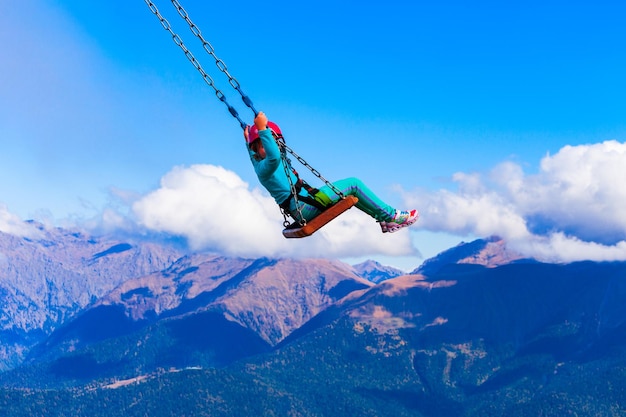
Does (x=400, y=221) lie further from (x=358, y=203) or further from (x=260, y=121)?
(x=260, y=121)

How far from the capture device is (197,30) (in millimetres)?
13695

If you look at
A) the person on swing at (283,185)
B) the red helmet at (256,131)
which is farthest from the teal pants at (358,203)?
the red helmet at (256,131)

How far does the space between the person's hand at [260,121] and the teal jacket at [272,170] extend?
292 millimetres

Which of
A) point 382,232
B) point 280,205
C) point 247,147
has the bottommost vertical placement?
point 382,232

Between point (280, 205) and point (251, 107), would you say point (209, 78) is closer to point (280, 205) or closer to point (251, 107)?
point (251, 107)

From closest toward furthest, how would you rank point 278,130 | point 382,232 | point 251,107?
point 251,107 < point 278,130 < point 382,232

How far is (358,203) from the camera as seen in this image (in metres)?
19.1

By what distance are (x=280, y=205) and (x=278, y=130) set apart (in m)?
2.39

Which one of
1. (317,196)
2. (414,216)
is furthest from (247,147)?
(414,216)

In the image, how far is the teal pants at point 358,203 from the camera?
60.6 feet

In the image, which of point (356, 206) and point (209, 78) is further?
point (356, 206)

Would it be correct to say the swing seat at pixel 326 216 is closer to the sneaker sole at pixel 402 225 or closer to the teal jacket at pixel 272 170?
the teal jacket at pixel 272 170

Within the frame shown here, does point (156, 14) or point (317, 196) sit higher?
point (156, 14)

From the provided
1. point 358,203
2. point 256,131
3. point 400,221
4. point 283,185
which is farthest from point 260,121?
point 400,221
